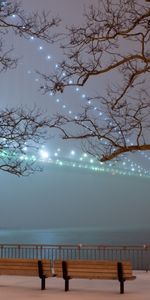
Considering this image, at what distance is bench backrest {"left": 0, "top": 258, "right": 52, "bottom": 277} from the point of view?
1024 centimetres

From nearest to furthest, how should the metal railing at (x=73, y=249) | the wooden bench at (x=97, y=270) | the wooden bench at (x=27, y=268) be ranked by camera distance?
the wooden bench at (x=97, y=270)
the wooden bench at (x=27, y=268)
the metal railing at (x=73, y=249)

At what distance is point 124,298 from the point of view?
890cm

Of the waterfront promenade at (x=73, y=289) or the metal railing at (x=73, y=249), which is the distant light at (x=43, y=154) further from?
the waterfront promenade at (x=73, y=289)

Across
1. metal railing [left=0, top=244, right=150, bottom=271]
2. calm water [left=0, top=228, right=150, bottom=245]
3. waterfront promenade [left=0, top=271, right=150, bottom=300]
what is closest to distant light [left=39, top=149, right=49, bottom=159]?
calm water [left=0, top=228, right=150, bottom=245]

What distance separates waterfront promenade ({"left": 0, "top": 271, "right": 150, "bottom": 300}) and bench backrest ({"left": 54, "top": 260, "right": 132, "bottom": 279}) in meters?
0.29

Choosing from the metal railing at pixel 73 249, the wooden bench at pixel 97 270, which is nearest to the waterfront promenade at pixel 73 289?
the wooden bench at pixel 97 270

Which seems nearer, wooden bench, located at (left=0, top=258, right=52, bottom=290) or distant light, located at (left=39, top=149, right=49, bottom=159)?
wooden bench, located at (left=0, top=258, right=52, bottom=290)

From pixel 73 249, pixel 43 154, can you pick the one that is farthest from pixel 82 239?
pixel 73 249

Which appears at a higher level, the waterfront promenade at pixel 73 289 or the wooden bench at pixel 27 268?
the wooden bench at pixel 27 268

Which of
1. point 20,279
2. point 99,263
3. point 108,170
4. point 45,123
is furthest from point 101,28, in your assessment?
point 108,170

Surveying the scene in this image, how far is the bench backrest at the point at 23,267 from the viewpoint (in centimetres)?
1024

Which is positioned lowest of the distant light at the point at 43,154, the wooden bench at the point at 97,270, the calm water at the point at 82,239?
the wooden bench at the point at 97,270

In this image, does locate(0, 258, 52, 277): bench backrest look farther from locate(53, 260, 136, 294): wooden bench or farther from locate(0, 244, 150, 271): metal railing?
locate(0, 244, 150, 271): metal railing

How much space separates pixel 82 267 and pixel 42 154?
42909 mm
